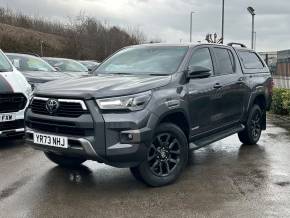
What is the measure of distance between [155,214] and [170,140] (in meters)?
1.17

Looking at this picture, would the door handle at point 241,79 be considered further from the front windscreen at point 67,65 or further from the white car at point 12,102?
the front windscreen at point 67,65

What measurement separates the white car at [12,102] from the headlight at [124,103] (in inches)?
111

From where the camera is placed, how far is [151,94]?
504cm

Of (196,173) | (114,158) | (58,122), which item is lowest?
(196,173)

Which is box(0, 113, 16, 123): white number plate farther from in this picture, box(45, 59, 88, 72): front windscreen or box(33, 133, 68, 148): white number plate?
box(45, 59, 88, 72): front windscreen

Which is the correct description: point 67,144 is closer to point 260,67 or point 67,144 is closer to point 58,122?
point 58,122

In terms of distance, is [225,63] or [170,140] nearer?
[170,140]

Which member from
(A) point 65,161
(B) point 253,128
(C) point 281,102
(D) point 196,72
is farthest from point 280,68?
(A) point 65,161

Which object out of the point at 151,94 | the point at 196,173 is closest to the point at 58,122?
the point at 151,94

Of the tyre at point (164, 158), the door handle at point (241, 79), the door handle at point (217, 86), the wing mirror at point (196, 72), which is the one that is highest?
the wing mirror at point (196, 72)

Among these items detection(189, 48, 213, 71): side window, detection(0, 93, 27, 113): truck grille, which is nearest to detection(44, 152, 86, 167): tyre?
detection(0, 93, 27, 113): truck grille

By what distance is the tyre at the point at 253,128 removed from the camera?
7.65 m

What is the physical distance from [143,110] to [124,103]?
226mm

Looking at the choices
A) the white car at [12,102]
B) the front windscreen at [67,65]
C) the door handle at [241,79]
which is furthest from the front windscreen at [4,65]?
the front windscreen at [67,65]
